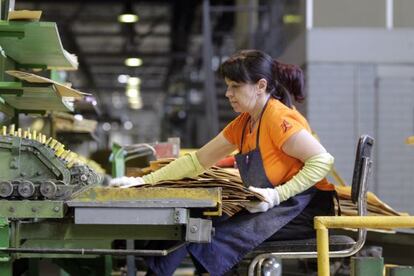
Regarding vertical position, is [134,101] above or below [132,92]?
below

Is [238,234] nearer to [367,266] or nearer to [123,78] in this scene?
[367,266]

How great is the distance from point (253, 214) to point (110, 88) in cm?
2828

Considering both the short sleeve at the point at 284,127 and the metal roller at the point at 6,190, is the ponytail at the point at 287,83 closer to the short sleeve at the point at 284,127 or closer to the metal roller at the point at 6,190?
the short sleeve at the point at 284,127

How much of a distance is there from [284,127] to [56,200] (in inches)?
43.0

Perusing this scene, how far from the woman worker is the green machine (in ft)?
0.60

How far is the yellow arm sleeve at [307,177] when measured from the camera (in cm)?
340

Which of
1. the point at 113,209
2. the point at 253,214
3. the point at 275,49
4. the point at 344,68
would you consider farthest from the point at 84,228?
the point at 275,49

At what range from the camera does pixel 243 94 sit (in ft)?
12.0

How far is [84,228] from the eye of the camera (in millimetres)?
3266

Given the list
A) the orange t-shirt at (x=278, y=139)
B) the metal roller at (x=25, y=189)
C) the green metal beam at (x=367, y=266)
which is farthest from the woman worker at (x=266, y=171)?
the green metal beam at (x=367, y=266)

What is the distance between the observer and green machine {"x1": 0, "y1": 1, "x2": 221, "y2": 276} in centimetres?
294

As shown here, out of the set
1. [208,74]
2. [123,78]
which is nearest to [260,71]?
[208,74]

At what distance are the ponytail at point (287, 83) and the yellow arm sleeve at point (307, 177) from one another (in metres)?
0.51

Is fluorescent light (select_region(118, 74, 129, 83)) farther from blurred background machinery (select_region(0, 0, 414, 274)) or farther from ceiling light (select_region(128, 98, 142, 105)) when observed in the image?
ceiling light (select_region(128, 98, 142, 105))
